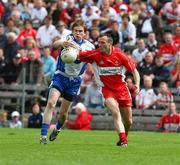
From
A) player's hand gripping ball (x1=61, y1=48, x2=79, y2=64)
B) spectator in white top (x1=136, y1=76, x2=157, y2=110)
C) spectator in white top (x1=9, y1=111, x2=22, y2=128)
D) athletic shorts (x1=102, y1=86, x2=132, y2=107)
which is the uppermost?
player's hand gripping ball (x1=61, y1=48, x2=79, y2=64)

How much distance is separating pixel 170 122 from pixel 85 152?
1019 cm

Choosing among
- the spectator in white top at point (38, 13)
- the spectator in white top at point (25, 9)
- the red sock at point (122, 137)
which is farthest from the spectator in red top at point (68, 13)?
the red sock at point (122, 137)

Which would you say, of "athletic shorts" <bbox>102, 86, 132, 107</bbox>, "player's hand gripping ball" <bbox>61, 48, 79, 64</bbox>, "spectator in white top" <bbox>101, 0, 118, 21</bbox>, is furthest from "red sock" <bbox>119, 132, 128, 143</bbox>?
"spectator in white top" <bbox>101, 0, 118, 21</bbox>

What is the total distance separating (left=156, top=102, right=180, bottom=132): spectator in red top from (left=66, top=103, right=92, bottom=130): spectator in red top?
2096mm

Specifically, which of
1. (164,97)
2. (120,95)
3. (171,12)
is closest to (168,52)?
(164,97)

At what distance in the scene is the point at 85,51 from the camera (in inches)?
620

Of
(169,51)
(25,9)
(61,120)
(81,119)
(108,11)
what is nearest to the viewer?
(61,120)

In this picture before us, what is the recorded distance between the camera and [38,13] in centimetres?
2992

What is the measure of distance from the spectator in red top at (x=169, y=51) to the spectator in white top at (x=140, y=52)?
0.54 metres

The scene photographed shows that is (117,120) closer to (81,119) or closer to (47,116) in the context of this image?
(47,116)

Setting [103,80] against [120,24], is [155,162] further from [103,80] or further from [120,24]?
[120,24]

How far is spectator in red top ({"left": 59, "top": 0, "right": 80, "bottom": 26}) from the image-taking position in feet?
96.8

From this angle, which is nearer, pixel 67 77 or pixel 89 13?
pixel 67 77

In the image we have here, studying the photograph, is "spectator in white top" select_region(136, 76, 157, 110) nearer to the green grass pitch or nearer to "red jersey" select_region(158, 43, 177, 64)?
"red jersey" select_region(158, 43, 177, 64)
